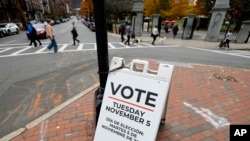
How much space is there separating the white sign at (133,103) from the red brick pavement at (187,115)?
918 mm

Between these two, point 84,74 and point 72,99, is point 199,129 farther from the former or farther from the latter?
point 84,74

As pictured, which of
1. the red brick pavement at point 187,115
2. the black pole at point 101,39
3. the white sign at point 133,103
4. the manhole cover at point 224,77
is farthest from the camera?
the manhole cover at point 224,77

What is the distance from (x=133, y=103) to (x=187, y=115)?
79.5 inches

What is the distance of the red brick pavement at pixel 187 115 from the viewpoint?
10.6 ft

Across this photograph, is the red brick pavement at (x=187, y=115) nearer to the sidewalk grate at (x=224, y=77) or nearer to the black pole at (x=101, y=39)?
the sidewalk grate at (x=224, y=77)

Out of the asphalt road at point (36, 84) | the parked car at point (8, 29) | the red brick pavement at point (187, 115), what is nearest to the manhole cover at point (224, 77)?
the red brick pavement at point (187, 115)

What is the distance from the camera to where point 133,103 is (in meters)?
2.30

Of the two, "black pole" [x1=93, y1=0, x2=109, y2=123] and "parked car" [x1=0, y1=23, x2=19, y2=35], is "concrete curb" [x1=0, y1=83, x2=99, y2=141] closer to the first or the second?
"black pole" [x1=93, y1=0, x2=109, y2=123]

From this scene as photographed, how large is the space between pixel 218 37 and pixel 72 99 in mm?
18609

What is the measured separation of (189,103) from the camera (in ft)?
14.2

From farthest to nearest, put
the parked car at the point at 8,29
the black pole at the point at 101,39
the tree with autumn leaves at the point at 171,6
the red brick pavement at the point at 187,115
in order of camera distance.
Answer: the tree with autumn leaves at the point at 171,6, the parked car at the point at 8,29, the red brick pavement at the point at 187,115, the black pole at the point at 101,39

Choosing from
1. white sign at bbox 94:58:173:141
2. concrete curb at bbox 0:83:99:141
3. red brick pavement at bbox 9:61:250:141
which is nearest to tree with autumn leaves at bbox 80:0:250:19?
red brick pavement at bbox 9:61:250:141

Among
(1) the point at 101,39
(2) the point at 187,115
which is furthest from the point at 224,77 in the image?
(1) the point at 101,39

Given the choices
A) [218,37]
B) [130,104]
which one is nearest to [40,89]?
[130,104]
